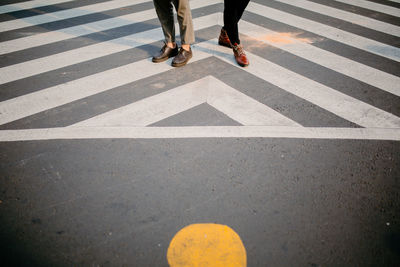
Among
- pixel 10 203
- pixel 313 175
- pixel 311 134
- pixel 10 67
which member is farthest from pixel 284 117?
pixel 10 67

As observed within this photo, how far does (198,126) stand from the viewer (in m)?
3.05

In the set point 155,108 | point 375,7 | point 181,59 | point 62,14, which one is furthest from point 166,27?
point 375,7

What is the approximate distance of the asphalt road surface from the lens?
205 centimetres

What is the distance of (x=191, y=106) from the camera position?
3.35 metres

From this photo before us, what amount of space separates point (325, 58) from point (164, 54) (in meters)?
2.60

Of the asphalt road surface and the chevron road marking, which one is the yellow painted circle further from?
the chevron road marking

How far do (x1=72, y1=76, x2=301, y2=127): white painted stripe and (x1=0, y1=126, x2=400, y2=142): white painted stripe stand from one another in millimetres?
108

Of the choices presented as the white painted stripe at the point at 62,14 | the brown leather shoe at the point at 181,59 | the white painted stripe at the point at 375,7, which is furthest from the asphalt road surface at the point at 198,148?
the white painted stripe at the point at 375,7

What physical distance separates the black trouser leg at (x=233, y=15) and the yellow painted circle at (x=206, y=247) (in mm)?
3021

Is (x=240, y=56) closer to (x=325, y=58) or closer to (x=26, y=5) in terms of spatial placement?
(x=325, y=58)

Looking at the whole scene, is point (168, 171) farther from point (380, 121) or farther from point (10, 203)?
point (380, 121)

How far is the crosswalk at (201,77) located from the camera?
10.1 ft

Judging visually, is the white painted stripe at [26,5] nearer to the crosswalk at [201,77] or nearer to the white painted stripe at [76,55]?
the crosswalk at [201,77]

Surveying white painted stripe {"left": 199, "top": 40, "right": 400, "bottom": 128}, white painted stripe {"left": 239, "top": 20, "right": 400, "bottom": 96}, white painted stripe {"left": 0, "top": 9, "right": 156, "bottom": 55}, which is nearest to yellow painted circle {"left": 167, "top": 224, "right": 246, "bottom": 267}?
white painted stripe {"left": 199, "top": 40, "right": 400, "bottom": 128}
